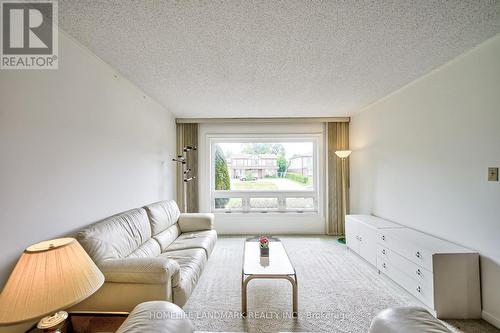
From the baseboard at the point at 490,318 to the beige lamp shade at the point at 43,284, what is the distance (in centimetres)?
313

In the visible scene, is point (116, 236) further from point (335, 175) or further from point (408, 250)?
point (335, 175)

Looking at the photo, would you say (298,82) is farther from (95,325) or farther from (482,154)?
(95,325)

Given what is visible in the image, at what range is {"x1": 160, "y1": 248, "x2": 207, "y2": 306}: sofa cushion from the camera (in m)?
1.83

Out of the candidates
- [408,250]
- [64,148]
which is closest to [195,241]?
[64,148]

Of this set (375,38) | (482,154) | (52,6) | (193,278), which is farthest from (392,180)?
(52,6)

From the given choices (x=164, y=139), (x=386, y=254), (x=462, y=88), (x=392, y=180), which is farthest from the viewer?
(x=164, y=139)

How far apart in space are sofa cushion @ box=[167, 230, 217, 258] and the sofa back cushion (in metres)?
0.40

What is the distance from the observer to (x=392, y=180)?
10.7 feet

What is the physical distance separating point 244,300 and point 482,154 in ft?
8.48

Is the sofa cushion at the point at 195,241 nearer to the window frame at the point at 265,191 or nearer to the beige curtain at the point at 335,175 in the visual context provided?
the window frame at the point at 265,191

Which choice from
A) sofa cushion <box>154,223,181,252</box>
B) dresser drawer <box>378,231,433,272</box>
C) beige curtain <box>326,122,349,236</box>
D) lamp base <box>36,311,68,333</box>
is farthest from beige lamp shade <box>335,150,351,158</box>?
lamp base <box>36,311,68,333</box>

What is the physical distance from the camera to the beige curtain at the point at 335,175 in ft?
14.9

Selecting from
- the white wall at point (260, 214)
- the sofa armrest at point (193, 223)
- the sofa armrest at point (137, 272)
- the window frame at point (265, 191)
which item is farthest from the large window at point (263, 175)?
the sofa armrest at point (137, 272)

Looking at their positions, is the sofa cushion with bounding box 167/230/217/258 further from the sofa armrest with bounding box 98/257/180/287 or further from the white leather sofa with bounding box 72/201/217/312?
the sofa armrest with bounding box 98/257/180/287
